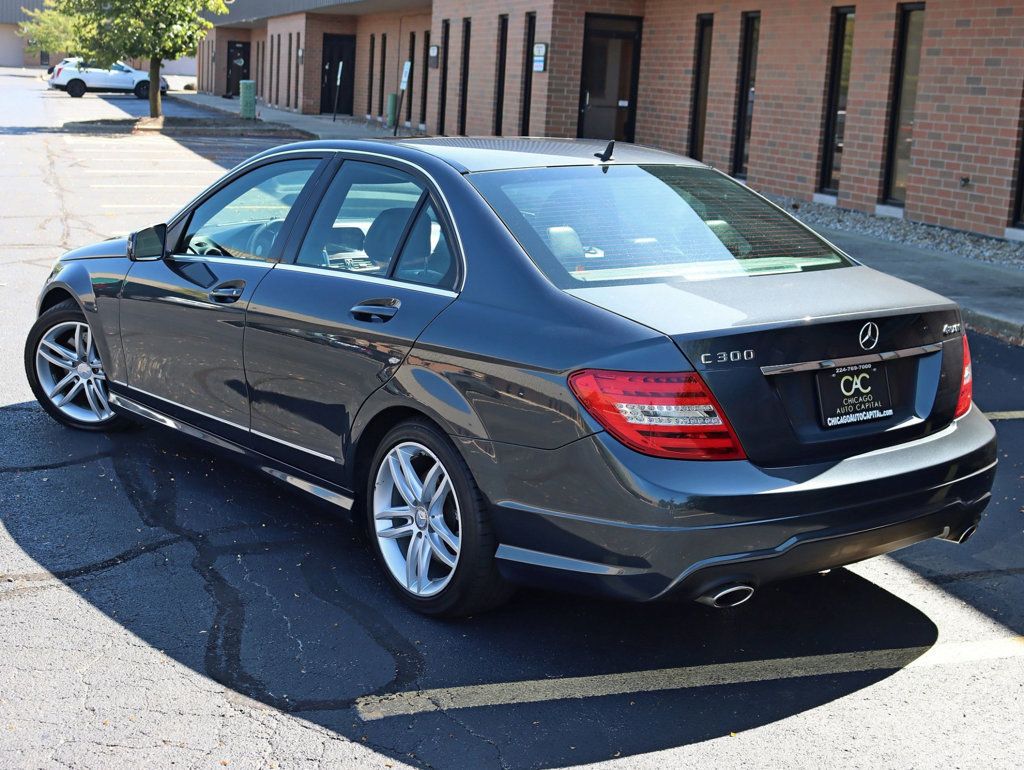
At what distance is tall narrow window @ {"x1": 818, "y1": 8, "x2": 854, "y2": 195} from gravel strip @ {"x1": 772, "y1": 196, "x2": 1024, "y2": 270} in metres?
0.59

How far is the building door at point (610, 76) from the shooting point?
78.7ft

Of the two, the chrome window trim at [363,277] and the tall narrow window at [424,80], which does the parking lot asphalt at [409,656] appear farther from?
the tall narrow window at [424,80]

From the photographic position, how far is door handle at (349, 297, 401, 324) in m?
4.54

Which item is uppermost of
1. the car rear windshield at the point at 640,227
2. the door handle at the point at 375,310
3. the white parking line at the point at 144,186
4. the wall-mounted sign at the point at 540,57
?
the wall-mounted sign at the point at 540,57

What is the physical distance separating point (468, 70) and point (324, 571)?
85.2ft

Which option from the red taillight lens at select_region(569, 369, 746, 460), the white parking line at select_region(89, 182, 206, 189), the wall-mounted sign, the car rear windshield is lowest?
the white parking line at select_region(89, 182, 206, 189)

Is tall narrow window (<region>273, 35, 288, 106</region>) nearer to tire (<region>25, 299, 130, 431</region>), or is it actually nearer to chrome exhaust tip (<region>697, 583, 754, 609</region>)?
tire (<region>25, 299, 130, 431</region>)

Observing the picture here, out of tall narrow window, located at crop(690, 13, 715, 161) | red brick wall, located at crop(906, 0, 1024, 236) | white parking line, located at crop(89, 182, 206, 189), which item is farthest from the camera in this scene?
tall narrow window, located at crop(690, 13, 715, 161)

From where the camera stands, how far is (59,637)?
426 cm

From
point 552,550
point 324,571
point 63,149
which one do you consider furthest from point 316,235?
point 63,149

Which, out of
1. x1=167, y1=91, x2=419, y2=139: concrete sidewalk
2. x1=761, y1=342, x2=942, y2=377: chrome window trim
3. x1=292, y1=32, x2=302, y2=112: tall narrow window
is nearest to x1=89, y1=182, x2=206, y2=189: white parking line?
x1=167, y1=91, x2=419, y2=139: concrete sidewalk

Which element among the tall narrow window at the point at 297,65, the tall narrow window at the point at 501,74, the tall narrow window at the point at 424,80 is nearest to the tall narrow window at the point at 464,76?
the tall narrow window at the point at 501,74

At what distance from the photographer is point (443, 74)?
3158 cm

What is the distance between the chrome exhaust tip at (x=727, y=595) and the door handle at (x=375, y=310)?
4.88ft
